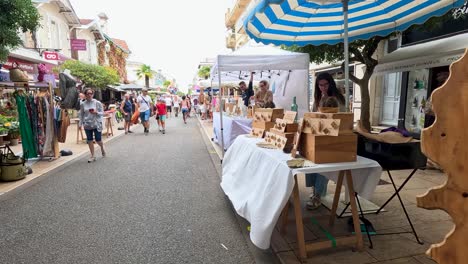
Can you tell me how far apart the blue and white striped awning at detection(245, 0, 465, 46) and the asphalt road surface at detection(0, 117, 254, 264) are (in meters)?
2.63

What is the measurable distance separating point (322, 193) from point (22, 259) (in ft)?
12.1

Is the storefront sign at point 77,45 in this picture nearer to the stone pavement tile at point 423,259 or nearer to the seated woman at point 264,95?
the seated woman at point 264,95

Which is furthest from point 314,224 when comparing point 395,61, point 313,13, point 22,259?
point 395,61

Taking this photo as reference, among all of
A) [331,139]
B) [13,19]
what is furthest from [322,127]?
[13,19]

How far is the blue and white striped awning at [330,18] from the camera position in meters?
3.48

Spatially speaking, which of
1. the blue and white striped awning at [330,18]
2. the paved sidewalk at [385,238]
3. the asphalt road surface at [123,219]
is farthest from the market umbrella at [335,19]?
the asphalt road surface at [123,219]

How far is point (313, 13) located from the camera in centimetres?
393

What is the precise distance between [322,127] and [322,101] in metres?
0.93

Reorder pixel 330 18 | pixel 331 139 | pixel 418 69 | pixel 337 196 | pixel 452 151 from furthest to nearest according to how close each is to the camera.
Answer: pixel 418 69 → pixel 330 18 → pixel 337 196 → pixel 331 139 → pixel 452 151

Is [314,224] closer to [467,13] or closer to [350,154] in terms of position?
[350,154]

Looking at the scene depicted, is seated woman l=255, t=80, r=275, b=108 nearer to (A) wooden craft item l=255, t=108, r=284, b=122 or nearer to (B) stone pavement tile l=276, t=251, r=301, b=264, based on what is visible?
(A) wooden craft item l=255, t=108, r=284, b=122

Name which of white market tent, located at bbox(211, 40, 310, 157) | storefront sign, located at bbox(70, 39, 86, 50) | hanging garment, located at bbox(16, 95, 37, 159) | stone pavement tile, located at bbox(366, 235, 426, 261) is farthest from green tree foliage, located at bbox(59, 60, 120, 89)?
stone pavement tile, located at bbox(366, 235, 426, 261)

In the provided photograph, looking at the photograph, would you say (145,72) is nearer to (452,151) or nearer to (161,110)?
(161,110)

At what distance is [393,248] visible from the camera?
281cm
